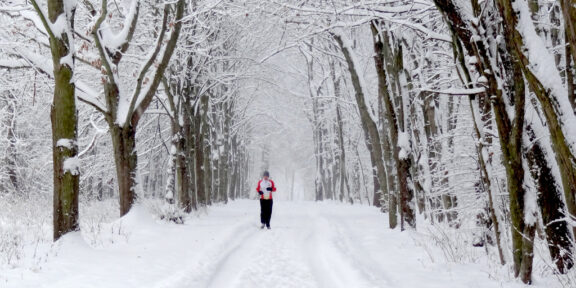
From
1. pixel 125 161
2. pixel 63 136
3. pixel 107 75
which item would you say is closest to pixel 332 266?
pixel 63 136

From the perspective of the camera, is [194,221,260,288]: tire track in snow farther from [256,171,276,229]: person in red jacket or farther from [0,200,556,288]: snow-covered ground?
[256,171,276,229]: person in red jacket

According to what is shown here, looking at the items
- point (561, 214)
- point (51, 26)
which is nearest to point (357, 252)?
point (561, 214)

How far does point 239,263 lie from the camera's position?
7730mm

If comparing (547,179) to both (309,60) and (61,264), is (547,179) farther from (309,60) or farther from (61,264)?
(309,60)

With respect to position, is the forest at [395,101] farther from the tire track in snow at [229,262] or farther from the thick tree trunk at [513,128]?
the tire track in snow at [229,262]

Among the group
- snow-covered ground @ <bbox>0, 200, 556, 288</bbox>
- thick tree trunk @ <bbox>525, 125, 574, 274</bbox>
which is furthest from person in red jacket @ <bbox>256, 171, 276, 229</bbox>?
thick tree trunk @ <bbox>525, 125, 574, 274</bbox>

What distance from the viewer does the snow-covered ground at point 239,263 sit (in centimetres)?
583

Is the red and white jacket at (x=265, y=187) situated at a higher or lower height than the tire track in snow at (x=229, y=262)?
higher

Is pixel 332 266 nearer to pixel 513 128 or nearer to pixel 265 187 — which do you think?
pixel 513 128

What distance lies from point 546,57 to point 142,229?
9.42 meters

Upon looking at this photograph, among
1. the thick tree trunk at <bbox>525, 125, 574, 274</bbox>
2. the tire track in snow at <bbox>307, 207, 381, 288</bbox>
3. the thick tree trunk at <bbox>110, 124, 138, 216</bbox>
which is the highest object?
the thick tree trunk at <bbox>110, 124, 138, 216</bbox>

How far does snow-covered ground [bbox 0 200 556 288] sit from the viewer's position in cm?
583

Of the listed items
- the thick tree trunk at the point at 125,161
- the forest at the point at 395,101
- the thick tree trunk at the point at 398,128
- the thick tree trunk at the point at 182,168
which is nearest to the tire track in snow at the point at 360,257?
the forest at the point at 395,101

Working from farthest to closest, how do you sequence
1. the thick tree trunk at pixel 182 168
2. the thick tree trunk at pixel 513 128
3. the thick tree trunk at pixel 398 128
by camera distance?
the thick tree trunk at pixel 182 168, the thick tree trunk at pixel 398 128, the thick tree trunk at pixel 513 128
